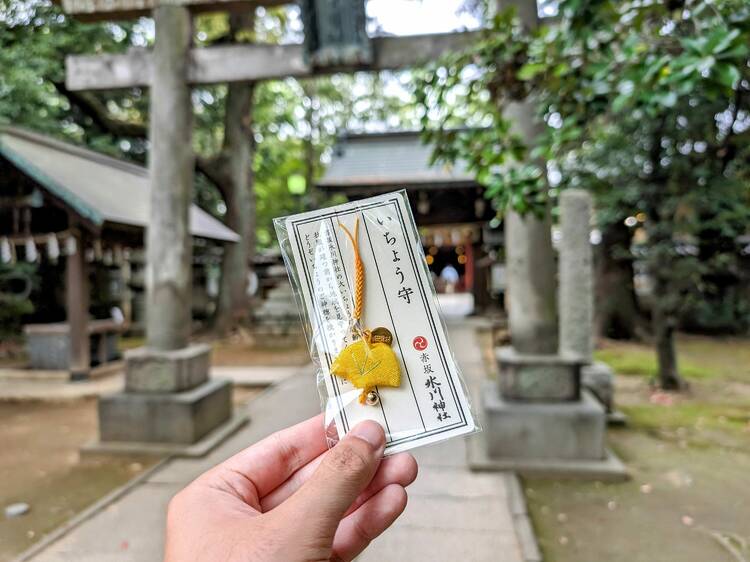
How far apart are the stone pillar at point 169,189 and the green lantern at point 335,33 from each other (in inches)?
49.9

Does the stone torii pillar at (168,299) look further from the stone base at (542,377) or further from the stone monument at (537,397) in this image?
the stone base at (542,377)

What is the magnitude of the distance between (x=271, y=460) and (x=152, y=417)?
12.1 ft

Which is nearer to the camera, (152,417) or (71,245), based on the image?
(152,417)

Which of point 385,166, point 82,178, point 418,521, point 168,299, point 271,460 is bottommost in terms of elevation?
point 418,521

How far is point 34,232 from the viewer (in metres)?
7.56

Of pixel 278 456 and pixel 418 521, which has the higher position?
pixel 278 456

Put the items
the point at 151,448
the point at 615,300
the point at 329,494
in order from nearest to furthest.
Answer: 1. the point at 329,494
2. the point at 151,448
3. the point at 615,300

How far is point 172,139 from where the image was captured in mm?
→ 4488

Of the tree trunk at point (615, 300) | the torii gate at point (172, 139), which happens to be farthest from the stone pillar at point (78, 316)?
the tree trunk at point (615, 300)

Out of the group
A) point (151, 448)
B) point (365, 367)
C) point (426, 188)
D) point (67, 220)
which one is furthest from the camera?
point (426, 188)

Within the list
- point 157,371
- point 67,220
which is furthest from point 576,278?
point 67,220

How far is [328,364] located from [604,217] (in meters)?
8.70

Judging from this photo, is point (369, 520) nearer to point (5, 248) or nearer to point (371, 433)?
point (371, 433)

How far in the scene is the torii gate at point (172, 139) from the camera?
169 inches
